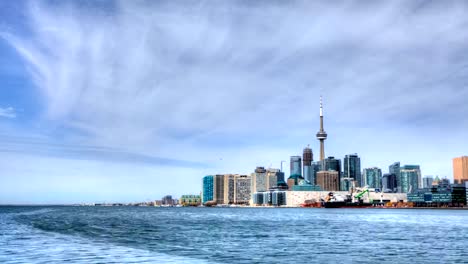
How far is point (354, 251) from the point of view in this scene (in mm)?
56688

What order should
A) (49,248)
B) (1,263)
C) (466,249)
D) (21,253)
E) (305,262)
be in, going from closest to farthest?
(1,263) < (305,262) < (21,253) < (49,248) < (466,249)

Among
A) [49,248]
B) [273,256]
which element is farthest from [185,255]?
[49,248]

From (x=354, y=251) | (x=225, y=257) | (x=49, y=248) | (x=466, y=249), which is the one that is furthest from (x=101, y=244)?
(x=466, y=249)

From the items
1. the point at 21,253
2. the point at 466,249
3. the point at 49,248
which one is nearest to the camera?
the point at 21,253

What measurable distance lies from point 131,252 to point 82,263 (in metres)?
9.68

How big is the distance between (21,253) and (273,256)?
28135 millimetres

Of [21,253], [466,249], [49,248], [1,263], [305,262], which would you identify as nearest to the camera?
[1,263]

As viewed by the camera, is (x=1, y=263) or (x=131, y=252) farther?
(x=131, y=252)

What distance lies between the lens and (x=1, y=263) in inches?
1690

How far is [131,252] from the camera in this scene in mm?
52656

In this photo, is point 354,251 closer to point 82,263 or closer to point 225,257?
point 225,257

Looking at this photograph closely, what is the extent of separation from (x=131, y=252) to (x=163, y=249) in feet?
16.6

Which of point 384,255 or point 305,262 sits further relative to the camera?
point 384,255

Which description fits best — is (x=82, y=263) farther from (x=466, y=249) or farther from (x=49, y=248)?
(x=466, y=249)
